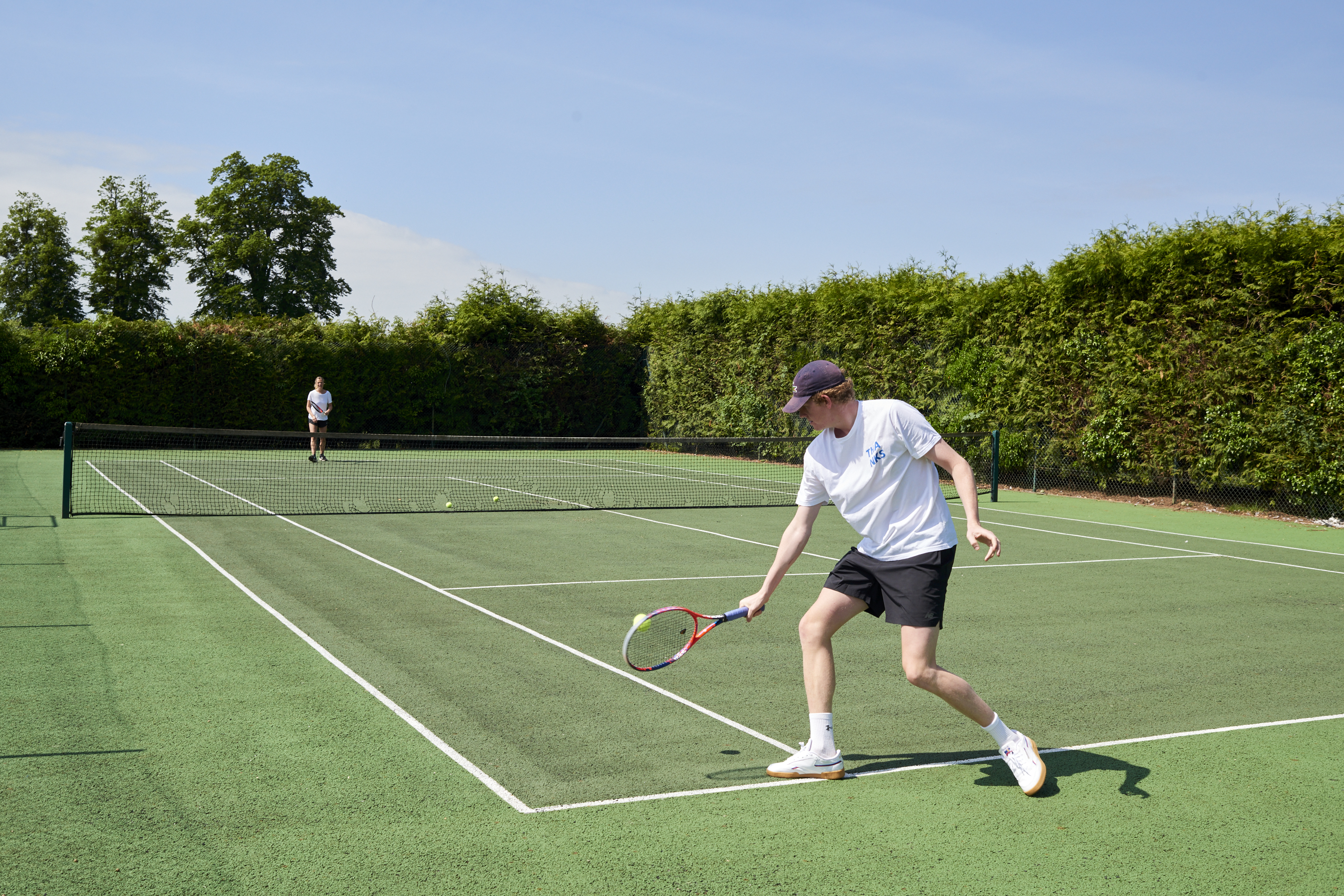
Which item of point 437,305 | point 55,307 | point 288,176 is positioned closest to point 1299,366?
point 437,305

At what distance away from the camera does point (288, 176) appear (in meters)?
45.2

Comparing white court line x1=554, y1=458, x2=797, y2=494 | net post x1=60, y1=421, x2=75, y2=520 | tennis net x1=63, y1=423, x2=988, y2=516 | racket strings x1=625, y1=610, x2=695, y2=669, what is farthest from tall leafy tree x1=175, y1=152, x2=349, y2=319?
racket strings x1=625, y1=610, x2=695, y2=669

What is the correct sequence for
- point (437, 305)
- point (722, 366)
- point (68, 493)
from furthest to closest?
point (437, 305) < point (722, 366) < point (68, 493)

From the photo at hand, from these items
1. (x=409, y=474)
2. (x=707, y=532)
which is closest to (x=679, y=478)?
(x=409, y=474)

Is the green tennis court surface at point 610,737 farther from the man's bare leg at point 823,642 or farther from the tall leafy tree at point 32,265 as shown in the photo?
the tall leafy tree at point 32,265

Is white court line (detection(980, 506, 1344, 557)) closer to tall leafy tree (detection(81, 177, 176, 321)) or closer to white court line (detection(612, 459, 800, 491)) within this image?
white court line (detection(612, 459, 800, 491))

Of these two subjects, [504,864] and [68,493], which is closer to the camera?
[504,864]

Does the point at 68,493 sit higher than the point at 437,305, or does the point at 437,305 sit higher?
the point at 437,305

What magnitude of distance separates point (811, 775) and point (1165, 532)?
11210 millimetres

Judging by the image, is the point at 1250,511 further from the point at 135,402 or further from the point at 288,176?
the point at 288,176

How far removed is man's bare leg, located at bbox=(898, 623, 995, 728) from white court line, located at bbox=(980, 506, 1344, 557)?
9.74 metres

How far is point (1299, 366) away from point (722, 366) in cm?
1554

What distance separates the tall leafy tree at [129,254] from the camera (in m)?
44.9

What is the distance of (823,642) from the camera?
430cm
